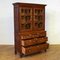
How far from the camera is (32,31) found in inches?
146

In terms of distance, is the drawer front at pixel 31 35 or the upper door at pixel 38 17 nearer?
the drawer front at pixel 31 35

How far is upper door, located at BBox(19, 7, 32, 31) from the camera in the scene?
351 centimetres

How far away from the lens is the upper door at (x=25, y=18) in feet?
11.5

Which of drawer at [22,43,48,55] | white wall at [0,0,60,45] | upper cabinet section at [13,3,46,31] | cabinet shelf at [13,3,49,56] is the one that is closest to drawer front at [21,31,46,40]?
cabinet shelf at [13,3,49,56]

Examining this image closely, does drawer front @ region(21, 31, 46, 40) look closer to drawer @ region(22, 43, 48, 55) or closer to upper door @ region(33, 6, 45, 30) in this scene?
upper door @ region(33, 6, 45, 30)

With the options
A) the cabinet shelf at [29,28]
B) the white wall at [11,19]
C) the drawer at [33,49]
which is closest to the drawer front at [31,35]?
the cabinet shelf at [29,28]

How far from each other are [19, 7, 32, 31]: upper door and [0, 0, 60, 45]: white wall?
4.10 feet

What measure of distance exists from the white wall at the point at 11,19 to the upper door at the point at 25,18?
1.25m

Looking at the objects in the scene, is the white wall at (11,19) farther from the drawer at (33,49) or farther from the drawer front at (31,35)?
the drawer at (33,49)

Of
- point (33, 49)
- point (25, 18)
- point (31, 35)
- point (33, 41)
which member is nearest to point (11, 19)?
point (25, 18)

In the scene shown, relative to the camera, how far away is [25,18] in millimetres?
3598

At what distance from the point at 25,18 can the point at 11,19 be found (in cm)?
127

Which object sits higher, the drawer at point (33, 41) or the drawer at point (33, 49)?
the drawer at point (33, 41)

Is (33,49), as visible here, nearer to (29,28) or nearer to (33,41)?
(33,41)
